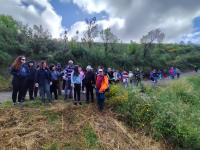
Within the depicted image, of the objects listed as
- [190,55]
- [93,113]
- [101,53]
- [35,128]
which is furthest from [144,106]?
[190,55]

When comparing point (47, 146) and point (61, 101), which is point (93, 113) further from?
point (47, 146)

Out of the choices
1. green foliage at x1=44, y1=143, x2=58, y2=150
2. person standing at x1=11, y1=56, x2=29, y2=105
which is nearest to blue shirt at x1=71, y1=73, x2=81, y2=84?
person standing at x1=11, y1=56, x2=29, y2=105

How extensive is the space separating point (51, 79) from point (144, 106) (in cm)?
427

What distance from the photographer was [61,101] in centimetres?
1533

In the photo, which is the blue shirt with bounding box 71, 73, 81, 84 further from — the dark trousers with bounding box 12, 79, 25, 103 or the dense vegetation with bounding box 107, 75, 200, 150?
the dark trousers with bounding box 12, 79, 25, 103

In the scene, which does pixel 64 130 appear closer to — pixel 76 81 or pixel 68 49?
pixel 76 81

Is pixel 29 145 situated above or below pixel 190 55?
below

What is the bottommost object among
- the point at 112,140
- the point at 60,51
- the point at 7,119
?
the point at 112,140

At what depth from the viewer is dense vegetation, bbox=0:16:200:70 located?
32969 millimetres

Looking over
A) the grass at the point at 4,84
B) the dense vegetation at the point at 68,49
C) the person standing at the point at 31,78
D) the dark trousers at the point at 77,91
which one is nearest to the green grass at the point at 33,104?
the person standing at the point at 31,78

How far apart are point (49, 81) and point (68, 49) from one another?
2118 cm

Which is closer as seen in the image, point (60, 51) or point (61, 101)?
point (61, 101)

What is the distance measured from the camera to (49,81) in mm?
14836

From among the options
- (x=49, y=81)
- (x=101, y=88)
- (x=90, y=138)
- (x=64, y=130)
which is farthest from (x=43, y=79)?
(x=90, y=138)
